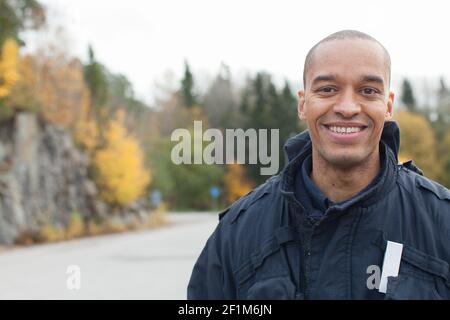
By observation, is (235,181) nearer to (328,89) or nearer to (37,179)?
(37,179)

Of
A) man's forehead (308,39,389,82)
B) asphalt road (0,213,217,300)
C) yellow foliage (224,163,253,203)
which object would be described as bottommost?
yellow foliage (224,163,253,203)

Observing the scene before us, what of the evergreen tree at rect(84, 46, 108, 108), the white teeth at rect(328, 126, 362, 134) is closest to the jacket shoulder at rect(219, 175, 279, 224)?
the white teeth at rect(328, 126, 362, 134)

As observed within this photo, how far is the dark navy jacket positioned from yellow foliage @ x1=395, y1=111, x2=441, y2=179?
1734 inches

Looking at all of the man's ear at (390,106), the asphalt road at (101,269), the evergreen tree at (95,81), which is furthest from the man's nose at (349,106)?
the evergreen tree at (95,81)

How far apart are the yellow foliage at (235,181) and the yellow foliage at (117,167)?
9401 millimetres

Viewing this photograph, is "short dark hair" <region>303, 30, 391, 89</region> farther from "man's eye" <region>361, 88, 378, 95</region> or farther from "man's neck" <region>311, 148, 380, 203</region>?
"man's neck" <region>311, 148, 380, 203</region>

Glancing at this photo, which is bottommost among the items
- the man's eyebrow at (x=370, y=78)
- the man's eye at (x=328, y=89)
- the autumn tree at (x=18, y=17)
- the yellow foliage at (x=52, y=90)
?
the man's eye at (x=328, y=89)

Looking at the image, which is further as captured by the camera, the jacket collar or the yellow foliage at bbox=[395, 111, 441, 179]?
the yellow foliage at bbox=[395, 111, 441, 179]

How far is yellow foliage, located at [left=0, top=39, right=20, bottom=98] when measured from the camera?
70.8 ft

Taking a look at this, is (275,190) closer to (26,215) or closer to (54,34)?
(26,215)

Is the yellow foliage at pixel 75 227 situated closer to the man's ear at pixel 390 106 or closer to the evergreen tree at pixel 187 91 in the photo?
the man's ear at pixel 390 106

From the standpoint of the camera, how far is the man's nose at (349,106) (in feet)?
7.22

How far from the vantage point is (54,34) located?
1097 inches

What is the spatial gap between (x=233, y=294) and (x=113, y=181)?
27517 millimetres
